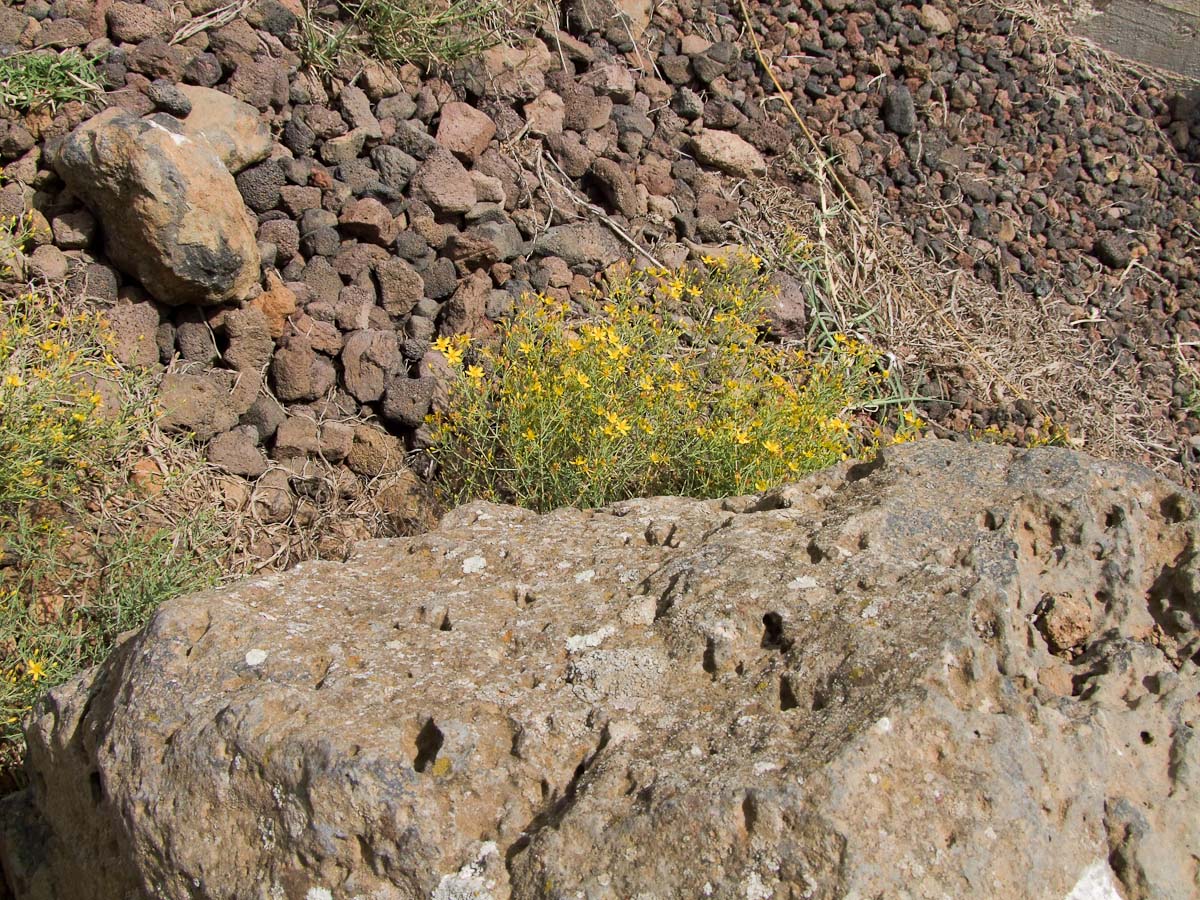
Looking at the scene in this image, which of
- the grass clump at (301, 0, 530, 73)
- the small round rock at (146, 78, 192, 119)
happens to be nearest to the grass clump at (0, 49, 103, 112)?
the small round rock at (146, 78, 192, 119)

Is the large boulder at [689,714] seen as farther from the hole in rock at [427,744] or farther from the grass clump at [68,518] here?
the grass clump at [68,518]

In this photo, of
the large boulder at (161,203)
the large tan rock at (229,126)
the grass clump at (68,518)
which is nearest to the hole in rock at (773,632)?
the grass clump at (68,518)

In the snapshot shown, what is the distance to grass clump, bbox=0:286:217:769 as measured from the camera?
3.03 metres

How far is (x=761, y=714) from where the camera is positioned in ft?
5.98

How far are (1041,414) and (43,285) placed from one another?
4.51 meters

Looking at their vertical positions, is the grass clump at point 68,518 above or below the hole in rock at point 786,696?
below

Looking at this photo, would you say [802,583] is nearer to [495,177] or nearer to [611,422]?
[611,422]

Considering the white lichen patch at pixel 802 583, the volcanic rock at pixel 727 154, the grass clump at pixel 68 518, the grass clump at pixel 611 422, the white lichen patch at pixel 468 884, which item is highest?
the white lichen patch at pixel 802 583

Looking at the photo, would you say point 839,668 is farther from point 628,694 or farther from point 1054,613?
point 1054,613

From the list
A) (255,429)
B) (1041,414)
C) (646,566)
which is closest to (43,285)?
(255,429)

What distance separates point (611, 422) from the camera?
131 inches

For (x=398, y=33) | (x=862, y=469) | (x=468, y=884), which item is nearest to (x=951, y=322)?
(x=398, y=33)

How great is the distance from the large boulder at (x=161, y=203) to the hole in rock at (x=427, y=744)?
94.2 inches

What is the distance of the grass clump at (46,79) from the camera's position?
12.3 feet
